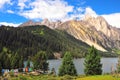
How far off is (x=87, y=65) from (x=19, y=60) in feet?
196

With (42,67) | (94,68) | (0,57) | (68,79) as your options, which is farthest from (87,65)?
(0,57)

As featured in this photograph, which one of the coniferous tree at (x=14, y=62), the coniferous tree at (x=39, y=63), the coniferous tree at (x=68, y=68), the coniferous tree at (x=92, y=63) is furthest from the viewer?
the coniferous tree at (x=14, y=62)

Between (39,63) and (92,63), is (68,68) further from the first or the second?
(39,63)

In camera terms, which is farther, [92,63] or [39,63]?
[39,63]

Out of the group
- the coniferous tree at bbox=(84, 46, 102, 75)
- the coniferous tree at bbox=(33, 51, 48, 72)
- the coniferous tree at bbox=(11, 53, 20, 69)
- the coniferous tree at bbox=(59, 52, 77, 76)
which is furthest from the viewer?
the coniferous tree at bbox=(11, 53, 20, 69)

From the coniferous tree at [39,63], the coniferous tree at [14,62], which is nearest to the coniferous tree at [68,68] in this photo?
the coniferous tree at [39,63]

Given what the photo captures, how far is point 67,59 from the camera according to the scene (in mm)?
94375

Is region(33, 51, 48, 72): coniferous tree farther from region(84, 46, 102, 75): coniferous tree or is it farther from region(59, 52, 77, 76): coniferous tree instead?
region(84, 46, 102, 75): coniferous tree

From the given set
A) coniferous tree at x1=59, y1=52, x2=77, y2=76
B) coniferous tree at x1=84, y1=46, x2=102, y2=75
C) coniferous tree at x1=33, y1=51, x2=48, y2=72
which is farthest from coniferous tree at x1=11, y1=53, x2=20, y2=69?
coniferous tree at x1=84, y1=46, x2=102, y2=75

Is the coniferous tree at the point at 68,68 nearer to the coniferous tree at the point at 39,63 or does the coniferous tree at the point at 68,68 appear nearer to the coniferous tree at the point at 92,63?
the coniferous tree at the point at 92,63

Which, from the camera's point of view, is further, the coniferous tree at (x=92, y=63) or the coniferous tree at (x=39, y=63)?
the coniferous tree at (x=39, y=63)

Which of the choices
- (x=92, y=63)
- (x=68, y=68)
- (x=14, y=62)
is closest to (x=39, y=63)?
(x=14, y=62)

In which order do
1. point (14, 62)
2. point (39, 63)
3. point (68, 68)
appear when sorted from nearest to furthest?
point (68, 68) < point (39, 63) < point (14, 62)

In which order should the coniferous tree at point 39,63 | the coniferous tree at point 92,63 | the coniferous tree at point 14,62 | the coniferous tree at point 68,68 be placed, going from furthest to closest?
1. the coniferous tree at point 14,62
2. the coniferous tree at point 39,63
3. the coniferous tree at point 68,68
4. the coniferous tree at point 92,63
